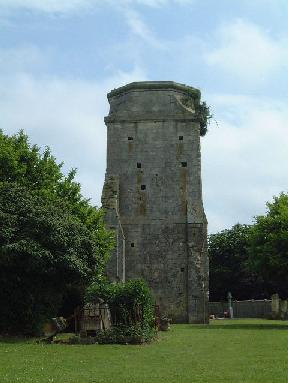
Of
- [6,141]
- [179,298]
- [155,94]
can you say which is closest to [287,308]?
[179,298]

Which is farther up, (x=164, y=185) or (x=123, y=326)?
(x=164, y=185)

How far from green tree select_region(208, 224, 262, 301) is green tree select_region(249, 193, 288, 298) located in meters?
26.6

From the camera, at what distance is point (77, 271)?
21766mm

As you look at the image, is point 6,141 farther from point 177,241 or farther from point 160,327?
point 177,241

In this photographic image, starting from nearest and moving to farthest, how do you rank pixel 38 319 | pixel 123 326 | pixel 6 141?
pixel 123 326 < pixel 38 319 < pixel 6 141

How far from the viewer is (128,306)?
830 inches

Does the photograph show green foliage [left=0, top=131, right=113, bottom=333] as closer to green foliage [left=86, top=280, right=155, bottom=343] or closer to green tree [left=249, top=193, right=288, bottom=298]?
green foliage [left=86, top=280, right=155, bottom=343]

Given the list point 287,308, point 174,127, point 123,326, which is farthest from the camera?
point 287,308

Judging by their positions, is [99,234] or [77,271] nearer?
[77,271]

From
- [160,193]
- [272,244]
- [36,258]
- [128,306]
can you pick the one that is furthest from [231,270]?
[36,258]

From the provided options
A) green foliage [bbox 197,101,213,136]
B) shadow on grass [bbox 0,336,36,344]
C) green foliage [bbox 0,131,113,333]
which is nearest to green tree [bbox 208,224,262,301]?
green foliage [bbox 197,101,213,136]

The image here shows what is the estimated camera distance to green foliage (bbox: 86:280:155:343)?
799 inches

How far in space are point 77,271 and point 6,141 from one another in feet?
26.8

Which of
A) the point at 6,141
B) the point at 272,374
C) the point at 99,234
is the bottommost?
the point at 272,374
